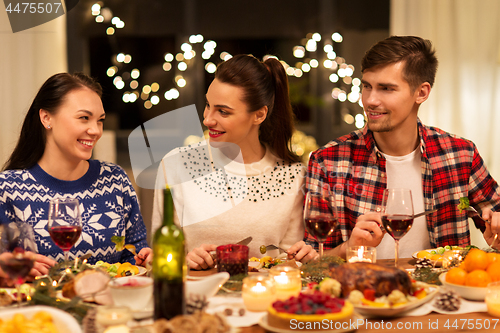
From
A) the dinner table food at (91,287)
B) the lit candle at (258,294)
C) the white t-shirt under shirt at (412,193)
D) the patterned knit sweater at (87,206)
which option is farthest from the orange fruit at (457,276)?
the patterned knit sweater at (87,206)

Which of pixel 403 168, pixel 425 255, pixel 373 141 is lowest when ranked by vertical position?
pixel 425 255

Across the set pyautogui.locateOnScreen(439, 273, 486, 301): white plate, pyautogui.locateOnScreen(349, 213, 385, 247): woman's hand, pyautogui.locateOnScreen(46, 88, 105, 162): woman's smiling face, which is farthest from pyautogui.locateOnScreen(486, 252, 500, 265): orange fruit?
pyautogui.locateOnScreen(46, 88, 105, 162): woman's smiling face

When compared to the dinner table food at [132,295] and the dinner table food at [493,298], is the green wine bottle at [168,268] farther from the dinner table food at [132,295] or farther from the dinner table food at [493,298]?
the dinner table food at [493,298]

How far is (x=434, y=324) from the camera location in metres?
1.01

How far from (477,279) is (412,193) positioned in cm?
106

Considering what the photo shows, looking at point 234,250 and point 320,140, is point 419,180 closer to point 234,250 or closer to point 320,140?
point 234,250

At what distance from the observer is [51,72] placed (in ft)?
12.1

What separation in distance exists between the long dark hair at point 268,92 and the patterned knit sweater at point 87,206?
0.69 meters

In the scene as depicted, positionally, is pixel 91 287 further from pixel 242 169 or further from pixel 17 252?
pixel 242 169

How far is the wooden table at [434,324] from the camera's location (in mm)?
990

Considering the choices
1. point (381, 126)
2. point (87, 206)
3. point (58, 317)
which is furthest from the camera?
point (381, 126)

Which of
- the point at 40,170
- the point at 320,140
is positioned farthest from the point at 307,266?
the point at 320,140

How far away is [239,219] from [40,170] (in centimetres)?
88

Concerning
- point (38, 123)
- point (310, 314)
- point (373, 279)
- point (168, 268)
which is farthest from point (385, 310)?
point (38, 123)
